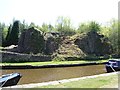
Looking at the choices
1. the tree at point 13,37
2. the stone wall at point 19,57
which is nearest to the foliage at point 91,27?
the tree at point 13,37

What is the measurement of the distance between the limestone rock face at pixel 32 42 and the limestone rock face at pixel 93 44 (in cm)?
702

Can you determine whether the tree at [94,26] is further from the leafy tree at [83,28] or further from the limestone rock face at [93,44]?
the limestone rock face at [93,44]

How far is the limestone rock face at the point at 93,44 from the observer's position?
42.8 m

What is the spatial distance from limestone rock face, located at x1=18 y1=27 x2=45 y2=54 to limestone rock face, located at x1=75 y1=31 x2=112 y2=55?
23.0ft

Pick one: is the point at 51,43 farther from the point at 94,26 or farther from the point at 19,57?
the point at 94,26

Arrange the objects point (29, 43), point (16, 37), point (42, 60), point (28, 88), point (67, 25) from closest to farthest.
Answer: point (28, 88)
point (42, 60)
point (29, 43)
point (16, 37)
point (67, 25)

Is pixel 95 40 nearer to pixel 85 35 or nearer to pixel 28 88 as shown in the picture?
pixel 85 35

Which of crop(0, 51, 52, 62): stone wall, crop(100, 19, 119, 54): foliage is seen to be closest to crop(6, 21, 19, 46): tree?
crop(0, 51, 52, 62): stone wall

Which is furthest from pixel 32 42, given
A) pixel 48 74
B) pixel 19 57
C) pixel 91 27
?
pixel 48 74

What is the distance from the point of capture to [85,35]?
143 feet

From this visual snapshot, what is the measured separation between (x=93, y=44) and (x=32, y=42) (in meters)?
10.3

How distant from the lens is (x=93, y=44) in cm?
4291

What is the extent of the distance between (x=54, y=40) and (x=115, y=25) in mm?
13404

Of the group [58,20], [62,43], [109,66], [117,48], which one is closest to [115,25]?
[117,48]
